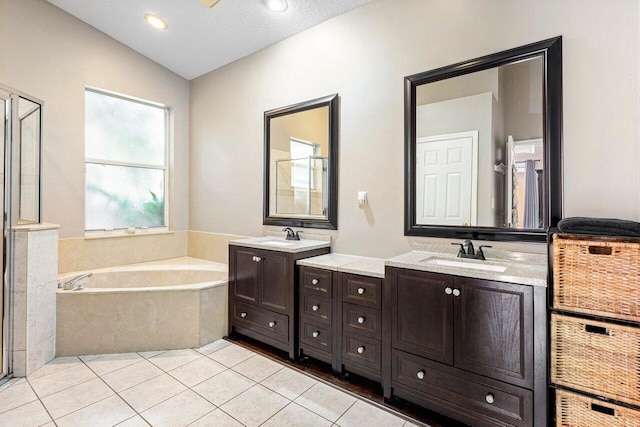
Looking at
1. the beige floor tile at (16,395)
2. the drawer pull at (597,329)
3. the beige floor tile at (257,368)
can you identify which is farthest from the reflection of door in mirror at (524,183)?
the beige floor tile at (16,395)

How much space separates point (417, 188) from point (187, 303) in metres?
2.13

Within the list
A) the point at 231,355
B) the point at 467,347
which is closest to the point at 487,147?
the point at 467,347

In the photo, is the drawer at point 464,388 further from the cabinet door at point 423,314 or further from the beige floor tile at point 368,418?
the beige floor tile at point 368,418

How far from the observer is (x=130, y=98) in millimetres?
3623

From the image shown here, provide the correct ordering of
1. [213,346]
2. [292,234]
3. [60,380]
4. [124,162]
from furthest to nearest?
[124,162] → [292,234] → [213,346] → [60,380]

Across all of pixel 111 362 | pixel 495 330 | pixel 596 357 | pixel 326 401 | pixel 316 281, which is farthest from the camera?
pixel 111 362

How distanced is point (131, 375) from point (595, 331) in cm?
281

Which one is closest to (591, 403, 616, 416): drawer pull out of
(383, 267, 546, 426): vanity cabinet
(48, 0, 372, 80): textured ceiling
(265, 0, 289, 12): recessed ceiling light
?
(383, 267, 546, 426): vanity cabinet

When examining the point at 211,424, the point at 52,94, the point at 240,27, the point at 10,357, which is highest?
the point at 240,27

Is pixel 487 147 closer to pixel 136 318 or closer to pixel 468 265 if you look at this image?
pixel 468 265

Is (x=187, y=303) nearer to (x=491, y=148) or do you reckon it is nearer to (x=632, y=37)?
(x=491, y=148)

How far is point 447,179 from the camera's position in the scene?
2.20 m

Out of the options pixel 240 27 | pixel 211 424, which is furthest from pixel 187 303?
pixel 240 27

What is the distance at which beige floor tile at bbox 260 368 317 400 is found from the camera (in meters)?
2.07
